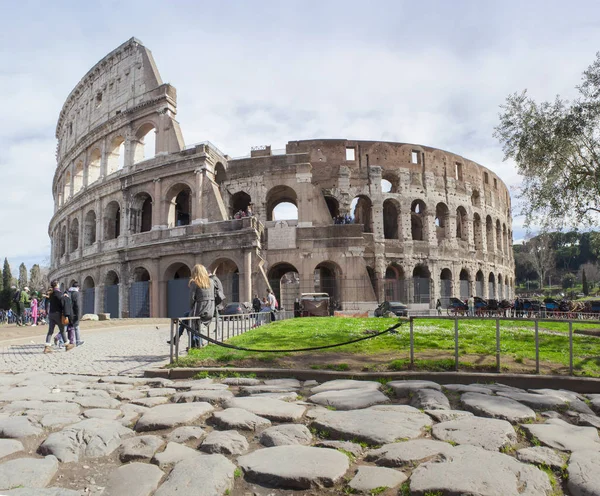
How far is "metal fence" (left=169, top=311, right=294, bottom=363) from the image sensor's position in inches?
269

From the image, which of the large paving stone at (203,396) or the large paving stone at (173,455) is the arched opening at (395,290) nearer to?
the large paving stone at (203,396)

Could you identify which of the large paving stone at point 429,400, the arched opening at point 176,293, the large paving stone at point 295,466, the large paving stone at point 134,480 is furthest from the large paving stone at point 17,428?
the arched opening at point 176,293

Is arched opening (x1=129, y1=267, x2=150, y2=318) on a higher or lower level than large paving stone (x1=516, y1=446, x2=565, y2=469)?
higher

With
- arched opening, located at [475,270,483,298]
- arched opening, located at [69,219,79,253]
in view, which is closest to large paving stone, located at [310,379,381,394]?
arched opening, located at [475,270,483,298]

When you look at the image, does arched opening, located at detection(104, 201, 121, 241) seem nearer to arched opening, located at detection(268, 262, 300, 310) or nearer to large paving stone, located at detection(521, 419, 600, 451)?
arched opening, located at detection(268, 262, 300, 310)

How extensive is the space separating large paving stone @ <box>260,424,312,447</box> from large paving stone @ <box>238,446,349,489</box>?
156 mm

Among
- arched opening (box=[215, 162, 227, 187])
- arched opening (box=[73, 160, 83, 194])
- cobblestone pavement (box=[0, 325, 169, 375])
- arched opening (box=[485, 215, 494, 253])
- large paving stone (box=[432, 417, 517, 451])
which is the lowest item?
cobblestone pavement (box=[0, 325, 169, 375])

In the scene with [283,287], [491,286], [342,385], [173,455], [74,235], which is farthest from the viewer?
[491,286]

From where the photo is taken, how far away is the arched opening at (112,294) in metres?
26.5

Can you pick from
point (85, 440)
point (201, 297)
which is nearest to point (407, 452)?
point (85, 440)

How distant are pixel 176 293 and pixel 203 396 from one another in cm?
2041

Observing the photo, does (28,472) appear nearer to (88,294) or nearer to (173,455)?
(173,455)

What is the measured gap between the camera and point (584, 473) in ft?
8.34

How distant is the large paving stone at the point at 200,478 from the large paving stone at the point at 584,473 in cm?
190
